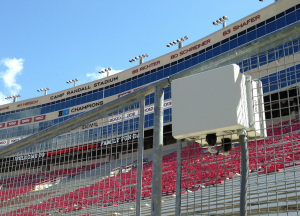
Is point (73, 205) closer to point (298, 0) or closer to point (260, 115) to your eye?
point (260, 115)

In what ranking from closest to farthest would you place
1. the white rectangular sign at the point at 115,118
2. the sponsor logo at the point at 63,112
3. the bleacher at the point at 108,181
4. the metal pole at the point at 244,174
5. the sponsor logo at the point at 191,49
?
the metal pole at the point at 244,174, the bleacher at the point at 108,181, the white rectangular sign at the point at 115,118, the sponsor logo at the point at 191,49, the sponsor logo at the point at 63,112

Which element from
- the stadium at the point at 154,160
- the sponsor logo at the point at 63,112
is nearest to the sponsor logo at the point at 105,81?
the sponsor logo at the point at 63,112

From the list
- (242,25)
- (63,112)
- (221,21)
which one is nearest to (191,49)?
(242,25)

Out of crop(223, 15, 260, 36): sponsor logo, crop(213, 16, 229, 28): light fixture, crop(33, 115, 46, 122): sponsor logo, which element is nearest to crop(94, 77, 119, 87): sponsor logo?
crop(33, 115, 46, 122): sponsor logo

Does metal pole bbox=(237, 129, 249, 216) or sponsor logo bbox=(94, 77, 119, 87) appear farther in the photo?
sponsor logo bbox=(94, 77, 119, 87)

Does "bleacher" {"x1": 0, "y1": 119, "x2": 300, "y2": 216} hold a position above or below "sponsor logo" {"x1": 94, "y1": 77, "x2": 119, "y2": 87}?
below

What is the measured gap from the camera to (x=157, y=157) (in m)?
2.20

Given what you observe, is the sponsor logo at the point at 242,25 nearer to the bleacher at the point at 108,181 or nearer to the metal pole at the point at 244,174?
the bleacher at the point at 108,181

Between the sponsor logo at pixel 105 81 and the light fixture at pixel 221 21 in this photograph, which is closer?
the light fixture at pixel 221 21

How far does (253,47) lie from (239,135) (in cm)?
53

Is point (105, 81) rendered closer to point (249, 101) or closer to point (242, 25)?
point (242, 25)

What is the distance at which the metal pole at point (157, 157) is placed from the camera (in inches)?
83.3

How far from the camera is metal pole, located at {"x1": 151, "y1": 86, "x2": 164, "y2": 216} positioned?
6.94ft

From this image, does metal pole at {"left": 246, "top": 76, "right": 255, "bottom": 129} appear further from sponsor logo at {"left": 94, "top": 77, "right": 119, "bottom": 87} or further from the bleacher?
sponsor logo at {"left": 94, "top": 77, "right": 119, "bottom": 87}
